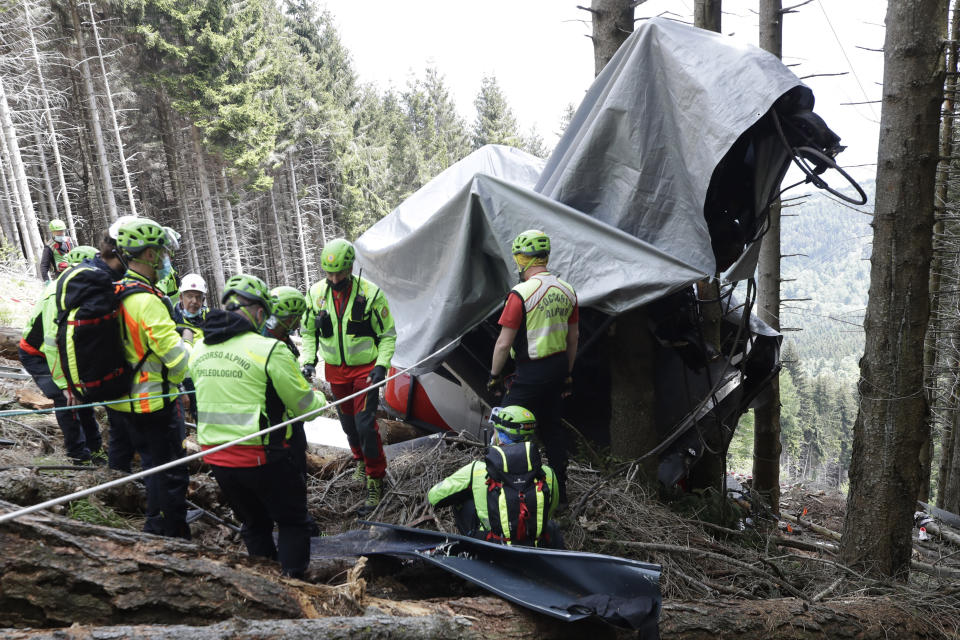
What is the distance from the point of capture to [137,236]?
3.13 m

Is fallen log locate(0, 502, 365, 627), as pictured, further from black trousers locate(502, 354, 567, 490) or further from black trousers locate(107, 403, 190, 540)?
black trousers locate(502, 354, 567, 490)

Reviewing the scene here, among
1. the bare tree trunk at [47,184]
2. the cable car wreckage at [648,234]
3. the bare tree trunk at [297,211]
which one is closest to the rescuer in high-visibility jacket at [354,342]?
the cable car wreckage at [648,234]

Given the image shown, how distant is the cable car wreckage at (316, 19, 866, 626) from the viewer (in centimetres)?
346

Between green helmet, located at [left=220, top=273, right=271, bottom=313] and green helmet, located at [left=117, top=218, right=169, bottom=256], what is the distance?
0.62m

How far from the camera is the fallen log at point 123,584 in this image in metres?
1.97

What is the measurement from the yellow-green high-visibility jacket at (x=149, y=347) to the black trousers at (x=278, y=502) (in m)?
0.84

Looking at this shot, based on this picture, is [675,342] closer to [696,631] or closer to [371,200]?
[696,631]

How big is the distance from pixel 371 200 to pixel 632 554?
25583 millimetres

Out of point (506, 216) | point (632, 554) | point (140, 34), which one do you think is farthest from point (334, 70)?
point (632, 554)

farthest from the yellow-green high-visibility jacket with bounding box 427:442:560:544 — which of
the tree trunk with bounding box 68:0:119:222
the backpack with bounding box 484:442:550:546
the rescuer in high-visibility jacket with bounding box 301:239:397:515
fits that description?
the tree trunk with bounding box 68:0:119:222

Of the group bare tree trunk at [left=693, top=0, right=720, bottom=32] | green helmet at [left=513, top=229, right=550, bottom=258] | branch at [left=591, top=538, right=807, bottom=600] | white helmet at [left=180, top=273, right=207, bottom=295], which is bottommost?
branch at [left=591, top=538, right=807, bottom=600]

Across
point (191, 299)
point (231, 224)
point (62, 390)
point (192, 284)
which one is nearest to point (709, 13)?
point (192, 284)

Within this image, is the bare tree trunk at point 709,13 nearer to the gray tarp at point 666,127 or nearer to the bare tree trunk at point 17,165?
the gray tarp at point 666,127

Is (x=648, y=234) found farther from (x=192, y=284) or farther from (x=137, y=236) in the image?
(x=192, y=284)
